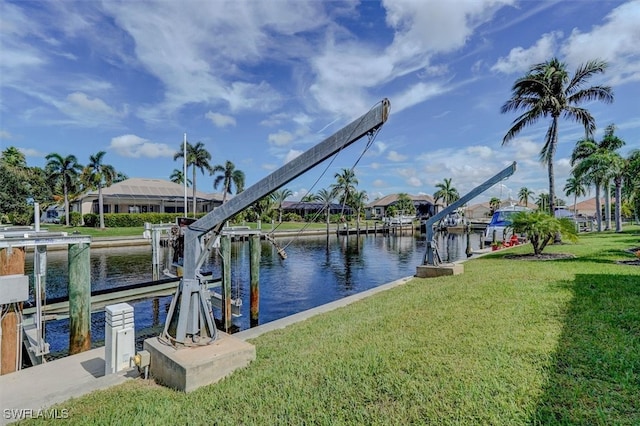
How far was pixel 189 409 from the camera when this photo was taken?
11.4ft

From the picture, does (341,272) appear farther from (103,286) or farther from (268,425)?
(268,425)

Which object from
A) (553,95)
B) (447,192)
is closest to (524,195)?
(447,192)

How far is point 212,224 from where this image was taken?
4.57 metres

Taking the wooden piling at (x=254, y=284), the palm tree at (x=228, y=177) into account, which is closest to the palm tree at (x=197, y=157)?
the palm tree at (x=228, y=177)

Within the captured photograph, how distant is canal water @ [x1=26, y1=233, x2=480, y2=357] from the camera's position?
1095 centimetres

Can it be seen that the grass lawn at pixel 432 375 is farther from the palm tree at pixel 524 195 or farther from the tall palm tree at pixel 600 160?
the palm tree at pixel 524 195

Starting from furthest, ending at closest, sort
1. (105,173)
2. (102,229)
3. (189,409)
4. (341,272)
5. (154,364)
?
(105,173)
(102,229)
(341,272)
(154,364)
(189,409)

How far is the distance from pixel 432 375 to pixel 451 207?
29.3 feet

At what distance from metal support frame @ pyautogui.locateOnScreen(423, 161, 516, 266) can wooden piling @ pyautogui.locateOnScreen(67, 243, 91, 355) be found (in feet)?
30.3

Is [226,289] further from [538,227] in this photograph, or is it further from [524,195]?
[524,195]

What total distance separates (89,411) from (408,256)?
2569 cm

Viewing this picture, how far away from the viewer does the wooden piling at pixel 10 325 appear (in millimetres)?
5879

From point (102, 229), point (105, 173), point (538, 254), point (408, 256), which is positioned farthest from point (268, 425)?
point (105, 173)

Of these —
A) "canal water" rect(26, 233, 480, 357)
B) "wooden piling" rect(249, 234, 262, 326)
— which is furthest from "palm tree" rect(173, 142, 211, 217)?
"wooden piling" rect(249, 234, 262, 326)
